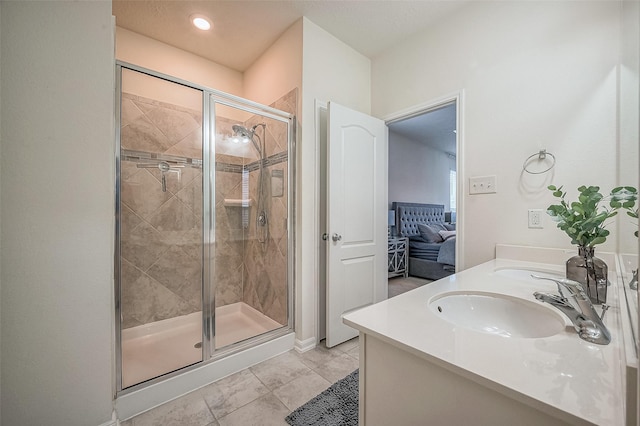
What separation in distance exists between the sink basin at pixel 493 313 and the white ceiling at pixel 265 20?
7.01ft

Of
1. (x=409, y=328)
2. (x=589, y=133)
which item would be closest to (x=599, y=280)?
(x=409, y=328)

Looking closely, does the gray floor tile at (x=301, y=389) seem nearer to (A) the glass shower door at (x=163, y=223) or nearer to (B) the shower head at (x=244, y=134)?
(A) the glass shower door at (x=163, y=223)

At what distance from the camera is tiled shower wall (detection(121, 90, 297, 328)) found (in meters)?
1.99

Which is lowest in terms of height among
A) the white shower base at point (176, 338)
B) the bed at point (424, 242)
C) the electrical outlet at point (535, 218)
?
the white shower base at point (176, 338)

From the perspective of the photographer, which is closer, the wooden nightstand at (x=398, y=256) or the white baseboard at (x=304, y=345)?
the white baseboard at (x=304, y=345)

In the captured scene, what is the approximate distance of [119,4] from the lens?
1996mm

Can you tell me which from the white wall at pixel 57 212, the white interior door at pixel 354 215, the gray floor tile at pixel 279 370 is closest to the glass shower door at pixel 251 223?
the gray floor tile at pixel 279 370

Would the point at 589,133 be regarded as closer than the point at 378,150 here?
Yes

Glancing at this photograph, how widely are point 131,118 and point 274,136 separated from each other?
3.53 ft

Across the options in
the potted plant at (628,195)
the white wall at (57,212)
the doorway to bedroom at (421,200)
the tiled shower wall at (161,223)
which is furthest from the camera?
the doorway to bedroom at (421,200)

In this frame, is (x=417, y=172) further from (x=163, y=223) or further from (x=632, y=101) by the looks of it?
(x=632, y=101)

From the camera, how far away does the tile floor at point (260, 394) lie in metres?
1.36

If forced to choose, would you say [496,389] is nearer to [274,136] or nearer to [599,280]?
[599,280]

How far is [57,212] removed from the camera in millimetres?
1124
